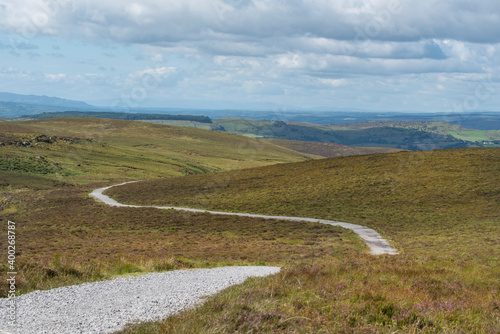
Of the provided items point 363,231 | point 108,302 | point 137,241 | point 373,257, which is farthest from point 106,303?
point 363,231

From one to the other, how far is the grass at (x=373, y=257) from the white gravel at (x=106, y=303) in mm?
896

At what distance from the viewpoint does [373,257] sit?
1988 centimetres

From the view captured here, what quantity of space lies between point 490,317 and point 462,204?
43.3 m

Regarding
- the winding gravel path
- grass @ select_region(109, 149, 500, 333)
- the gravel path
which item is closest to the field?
grass @ select_region(109, 149, 500, 333)

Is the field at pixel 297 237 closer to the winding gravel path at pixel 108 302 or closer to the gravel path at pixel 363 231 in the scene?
the winding gravel path at pixel 108 302

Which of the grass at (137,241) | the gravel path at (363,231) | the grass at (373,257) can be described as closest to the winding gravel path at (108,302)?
the grass at (373,257)

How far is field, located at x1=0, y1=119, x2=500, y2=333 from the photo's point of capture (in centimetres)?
807

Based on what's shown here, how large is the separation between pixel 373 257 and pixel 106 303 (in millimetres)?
14344

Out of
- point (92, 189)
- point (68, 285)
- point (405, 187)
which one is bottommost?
point (92, 189)

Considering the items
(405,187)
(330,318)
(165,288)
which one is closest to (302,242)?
(165,288)

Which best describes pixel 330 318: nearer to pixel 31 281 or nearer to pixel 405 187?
pixel 31 281

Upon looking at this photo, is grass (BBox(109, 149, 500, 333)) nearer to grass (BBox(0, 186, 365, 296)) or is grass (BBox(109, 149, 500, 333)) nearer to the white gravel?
the white gravel

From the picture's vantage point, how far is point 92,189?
77062mm

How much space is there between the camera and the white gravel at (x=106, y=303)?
25.9 ft
